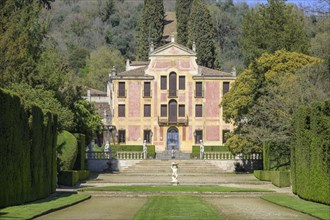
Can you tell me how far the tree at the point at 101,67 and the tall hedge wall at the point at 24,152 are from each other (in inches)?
2873

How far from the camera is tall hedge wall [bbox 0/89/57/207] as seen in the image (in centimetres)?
2178

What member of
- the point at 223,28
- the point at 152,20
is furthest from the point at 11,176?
the point at 223,28

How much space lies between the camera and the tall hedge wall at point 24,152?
21.8 m

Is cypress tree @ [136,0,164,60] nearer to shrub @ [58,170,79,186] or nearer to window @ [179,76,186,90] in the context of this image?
window @ [179,76,186,90]

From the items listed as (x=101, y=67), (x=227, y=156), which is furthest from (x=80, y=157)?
(x=101, y=67)

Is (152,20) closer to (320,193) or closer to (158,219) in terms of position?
(320,193)

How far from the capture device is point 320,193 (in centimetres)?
2478

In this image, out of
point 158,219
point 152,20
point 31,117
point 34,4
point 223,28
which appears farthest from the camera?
point 223,28

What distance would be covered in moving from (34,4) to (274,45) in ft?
78.5

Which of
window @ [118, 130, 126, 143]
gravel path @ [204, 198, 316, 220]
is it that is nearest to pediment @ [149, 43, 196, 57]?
window @ [118, 130, 126, 143]

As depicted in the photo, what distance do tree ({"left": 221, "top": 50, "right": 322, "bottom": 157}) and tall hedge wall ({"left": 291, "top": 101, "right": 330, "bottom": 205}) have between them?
41.8ft

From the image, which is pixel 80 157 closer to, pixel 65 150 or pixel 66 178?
pixel 65 150

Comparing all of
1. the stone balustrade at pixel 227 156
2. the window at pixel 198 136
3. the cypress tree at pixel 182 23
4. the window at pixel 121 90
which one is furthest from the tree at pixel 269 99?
the cypress tree at pixel 182 23

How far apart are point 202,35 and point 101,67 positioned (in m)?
21.2
